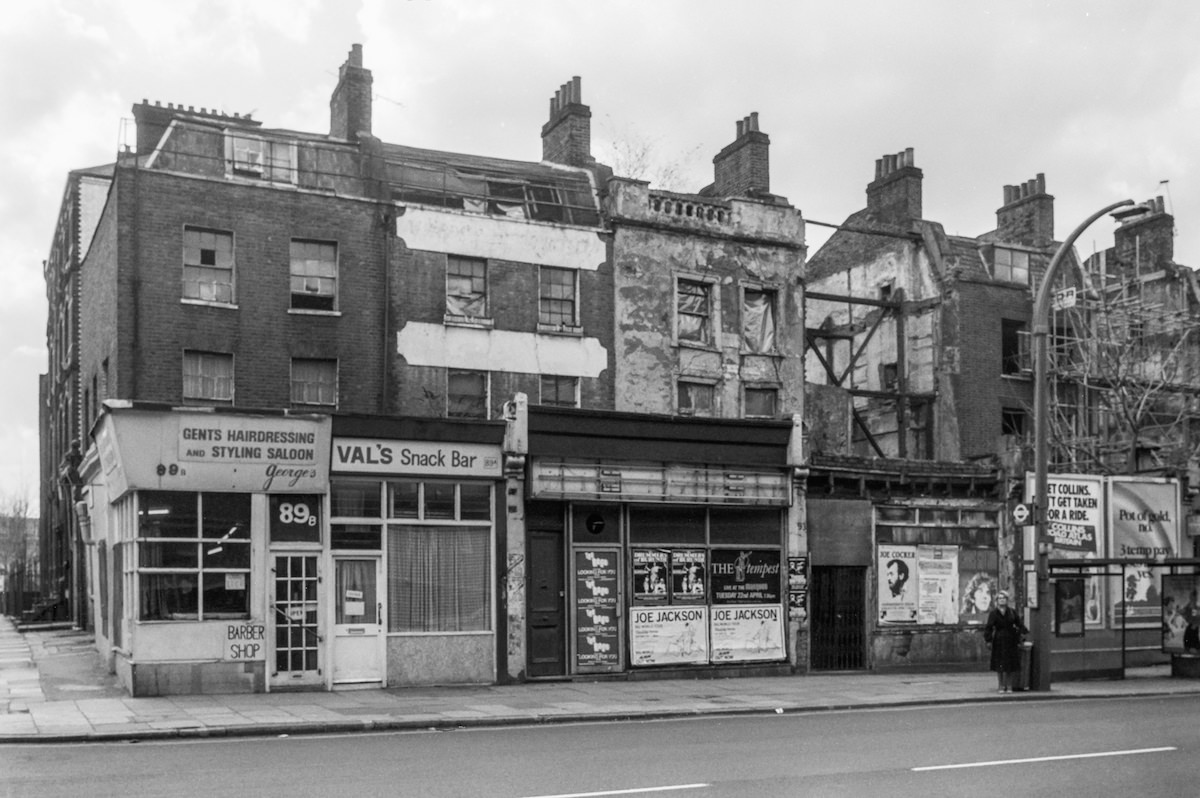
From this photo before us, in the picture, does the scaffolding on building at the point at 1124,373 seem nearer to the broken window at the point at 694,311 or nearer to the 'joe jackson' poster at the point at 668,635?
the broken window at the point at 694,311

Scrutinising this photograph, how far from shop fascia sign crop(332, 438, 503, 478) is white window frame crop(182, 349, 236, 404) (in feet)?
15.7

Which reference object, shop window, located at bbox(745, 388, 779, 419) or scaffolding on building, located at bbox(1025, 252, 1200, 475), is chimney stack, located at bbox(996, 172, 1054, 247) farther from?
shop window, located at bbox(745, 388, 779, 419)

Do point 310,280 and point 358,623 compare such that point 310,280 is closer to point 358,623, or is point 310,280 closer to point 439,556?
point 439,556

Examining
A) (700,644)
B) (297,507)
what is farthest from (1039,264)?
(297,507)

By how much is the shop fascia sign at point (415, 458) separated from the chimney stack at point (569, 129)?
1073cm

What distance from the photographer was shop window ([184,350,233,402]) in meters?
26.1

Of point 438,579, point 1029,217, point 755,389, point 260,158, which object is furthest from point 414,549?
point 1029,217

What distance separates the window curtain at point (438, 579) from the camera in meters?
23.0

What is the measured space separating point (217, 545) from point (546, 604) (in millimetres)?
6201

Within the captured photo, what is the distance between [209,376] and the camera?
26.3 m

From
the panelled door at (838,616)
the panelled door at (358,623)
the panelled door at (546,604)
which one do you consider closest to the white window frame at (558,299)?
the panelled door at (546,604)

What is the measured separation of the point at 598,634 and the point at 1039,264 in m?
20.7

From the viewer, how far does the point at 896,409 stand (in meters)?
37.1

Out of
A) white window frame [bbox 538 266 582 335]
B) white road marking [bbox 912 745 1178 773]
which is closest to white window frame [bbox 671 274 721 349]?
white window frame [bbox 538 266 582 335]
